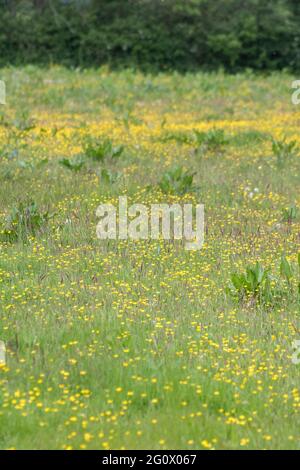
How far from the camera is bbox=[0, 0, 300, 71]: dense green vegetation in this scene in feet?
105

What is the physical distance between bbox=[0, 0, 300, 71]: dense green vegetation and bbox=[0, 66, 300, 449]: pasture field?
17721mm

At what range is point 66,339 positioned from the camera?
6.08 metres

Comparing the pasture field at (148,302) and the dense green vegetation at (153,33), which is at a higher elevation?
the dense green vegetation at (153,33)

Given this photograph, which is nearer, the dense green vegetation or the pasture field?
the pasture field

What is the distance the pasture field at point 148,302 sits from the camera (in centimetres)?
495

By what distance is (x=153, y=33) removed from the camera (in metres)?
32.8

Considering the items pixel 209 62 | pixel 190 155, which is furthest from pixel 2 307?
pixel 209 62

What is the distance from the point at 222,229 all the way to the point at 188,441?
490 cm

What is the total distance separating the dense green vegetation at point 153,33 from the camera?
32.2 metres

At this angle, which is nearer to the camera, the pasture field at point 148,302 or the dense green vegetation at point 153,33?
the pasture field at point 148,302

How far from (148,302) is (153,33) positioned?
27303 mm

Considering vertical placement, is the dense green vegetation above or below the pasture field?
above

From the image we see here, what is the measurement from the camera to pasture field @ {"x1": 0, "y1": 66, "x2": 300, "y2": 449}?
16.2ft

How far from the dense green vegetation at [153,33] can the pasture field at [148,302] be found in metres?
17.7
